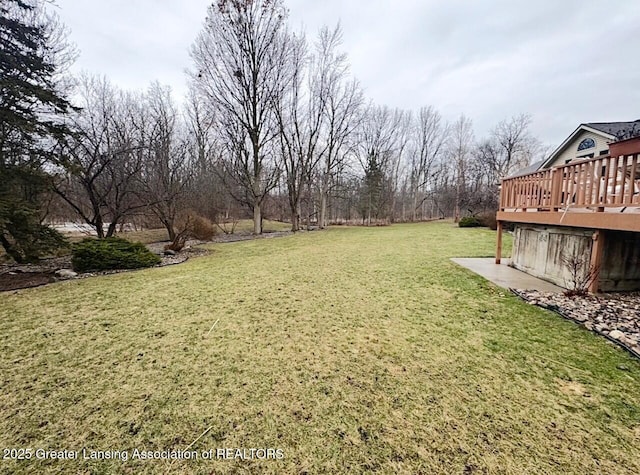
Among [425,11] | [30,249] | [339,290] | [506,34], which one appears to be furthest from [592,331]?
[506,34]

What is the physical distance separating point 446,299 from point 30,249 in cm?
837

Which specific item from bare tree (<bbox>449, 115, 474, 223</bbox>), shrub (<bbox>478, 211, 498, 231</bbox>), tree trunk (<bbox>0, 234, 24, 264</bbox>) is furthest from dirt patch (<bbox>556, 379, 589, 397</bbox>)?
bare tree (<bbox>449, 115, 474, 223</bbox>)

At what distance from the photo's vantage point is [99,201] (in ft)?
30.7

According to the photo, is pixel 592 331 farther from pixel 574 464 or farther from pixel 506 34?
pixel 506 34

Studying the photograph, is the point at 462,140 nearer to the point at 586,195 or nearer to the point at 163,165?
the point at 163,165

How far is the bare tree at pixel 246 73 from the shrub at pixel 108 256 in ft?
27.3

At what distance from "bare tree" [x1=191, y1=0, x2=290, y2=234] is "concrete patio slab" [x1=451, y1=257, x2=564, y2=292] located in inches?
451

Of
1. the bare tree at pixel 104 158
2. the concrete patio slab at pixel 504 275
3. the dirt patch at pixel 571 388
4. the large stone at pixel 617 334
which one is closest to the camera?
the dirt patch at pixel 571 388

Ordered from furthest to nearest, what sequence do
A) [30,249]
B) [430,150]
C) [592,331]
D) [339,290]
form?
1. [430,150]
2. [30,249]
3. [339,290]
4. [592,331]

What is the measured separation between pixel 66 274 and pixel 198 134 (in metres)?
13.4

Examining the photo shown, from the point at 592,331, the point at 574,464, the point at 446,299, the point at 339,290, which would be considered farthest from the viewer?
the point at 339,290

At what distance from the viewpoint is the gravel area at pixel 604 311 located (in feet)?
8.63

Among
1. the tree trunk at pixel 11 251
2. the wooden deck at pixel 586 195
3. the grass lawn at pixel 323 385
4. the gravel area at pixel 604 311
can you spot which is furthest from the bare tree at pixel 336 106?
the grass lawn at pixel 323 385

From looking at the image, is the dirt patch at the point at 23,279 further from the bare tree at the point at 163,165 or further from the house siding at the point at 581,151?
the house siding at the point at 581,151
